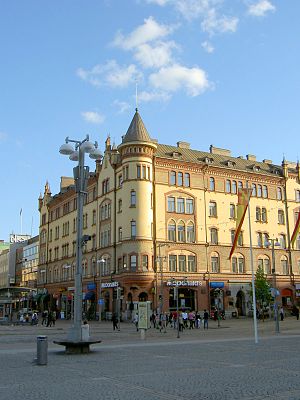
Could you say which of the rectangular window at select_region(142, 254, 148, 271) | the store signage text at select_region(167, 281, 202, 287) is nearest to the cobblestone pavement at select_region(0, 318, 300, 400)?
the rectangular window at select_region(142, 254, 148, 271)

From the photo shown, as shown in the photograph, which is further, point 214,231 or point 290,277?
point 290,277

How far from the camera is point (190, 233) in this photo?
62500mm

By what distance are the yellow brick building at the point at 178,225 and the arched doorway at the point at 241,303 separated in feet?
0.45

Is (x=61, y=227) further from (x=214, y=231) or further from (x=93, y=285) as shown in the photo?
(x=214, y=231)

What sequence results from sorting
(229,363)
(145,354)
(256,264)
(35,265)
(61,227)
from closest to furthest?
(229,363)
(145,354)
(256,264)
(61,227)
(35,265)

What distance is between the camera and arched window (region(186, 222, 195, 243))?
62.2 meters

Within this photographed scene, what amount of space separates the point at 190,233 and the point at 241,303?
12.6 metres

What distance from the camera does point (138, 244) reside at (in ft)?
189

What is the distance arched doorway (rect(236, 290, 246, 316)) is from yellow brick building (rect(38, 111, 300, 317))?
0.14m

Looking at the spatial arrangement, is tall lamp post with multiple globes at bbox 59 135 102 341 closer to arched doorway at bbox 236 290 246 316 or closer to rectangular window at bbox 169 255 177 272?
rectangular window at bbox 169 255 177 272

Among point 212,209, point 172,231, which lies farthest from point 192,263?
point 212,209

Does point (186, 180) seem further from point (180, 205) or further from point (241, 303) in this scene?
point (241, 303)

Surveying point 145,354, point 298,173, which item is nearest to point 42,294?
point 298,173

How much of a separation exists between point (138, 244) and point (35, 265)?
44.9 m
